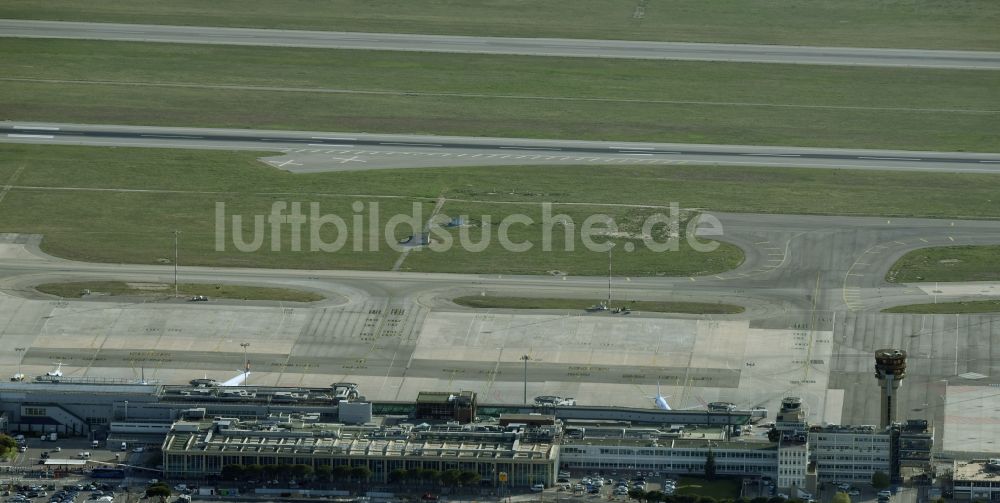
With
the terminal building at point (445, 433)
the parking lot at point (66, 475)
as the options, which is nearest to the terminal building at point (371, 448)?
the terminal building at point (445, 433)

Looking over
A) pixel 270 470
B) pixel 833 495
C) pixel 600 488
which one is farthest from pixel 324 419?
pixel 833 495

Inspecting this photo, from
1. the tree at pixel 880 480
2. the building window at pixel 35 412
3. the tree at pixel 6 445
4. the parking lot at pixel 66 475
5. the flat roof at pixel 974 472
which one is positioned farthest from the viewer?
the building window at pixel 35 412

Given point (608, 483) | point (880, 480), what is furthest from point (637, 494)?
point (880, 480)

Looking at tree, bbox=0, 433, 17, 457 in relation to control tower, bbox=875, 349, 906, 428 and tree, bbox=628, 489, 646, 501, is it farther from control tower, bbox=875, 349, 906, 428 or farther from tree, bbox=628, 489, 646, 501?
control tower, bbox=875, 349, 906, 428

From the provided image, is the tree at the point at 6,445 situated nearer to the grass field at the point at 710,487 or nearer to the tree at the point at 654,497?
the tree at the point at 654,497

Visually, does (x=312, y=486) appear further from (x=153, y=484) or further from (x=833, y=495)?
(x=833, y=495)

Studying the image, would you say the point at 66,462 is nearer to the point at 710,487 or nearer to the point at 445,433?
the point at 445,433

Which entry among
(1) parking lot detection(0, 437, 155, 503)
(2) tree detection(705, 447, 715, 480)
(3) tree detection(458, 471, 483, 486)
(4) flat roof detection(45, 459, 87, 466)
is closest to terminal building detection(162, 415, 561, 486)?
(3) tree detection(458, 471, 483, 486)
